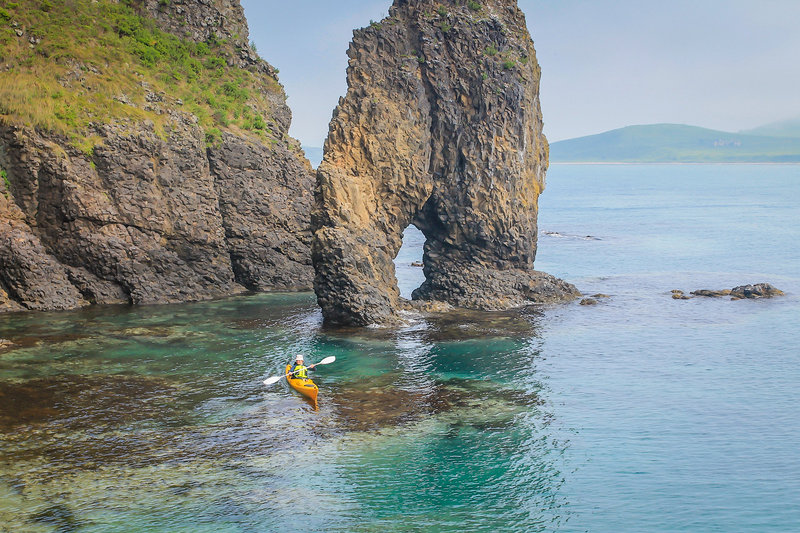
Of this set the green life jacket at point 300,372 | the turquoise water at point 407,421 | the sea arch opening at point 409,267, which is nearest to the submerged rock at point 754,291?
the turquoise water at point 407,421

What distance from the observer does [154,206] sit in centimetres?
5456

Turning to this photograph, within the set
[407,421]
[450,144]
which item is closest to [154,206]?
[450,144]

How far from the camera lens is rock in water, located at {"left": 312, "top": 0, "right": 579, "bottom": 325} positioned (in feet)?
171

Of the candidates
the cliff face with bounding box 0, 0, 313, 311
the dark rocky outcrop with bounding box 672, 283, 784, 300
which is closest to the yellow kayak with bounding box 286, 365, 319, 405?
the cliff face with bounding box 0, 0, 313, 311

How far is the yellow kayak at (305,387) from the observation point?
34.7 metres

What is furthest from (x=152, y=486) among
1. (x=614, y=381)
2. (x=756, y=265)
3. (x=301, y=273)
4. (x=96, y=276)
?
(x=756, y=265)

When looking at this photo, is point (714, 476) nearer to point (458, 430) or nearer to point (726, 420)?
point (726, 420)

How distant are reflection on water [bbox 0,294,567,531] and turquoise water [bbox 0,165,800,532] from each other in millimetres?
107

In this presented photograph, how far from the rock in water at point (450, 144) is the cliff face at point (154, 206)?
11.0 metres

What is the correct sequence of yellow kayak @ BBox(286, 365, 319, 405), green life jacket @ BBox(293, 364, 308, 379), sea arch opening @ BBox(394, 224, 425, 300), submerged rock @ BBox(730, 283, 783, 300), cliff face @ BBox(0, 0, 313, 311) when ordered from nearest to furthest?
yellow kayak @ BBox(286, 365, 319, 405) → green life jacket @ BBox(293, 364, 308, 379) → cliff face @ BBox(0, 0, 313, 311) → submerged rock @ BBox(730, 283, 783, 300) → sea arch opening @ BBox(394, 224, 425, 300)

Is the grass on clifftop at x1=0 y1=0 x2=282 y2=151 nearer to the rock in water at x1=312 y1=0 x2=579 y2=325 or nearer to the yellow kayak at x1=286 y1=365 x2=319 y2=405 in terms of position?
the rock in water at x1=312 y1=0 x2=579 y2=325

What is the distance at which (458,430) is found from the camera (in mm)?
32062

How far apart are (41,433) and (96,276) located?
78.6 ft

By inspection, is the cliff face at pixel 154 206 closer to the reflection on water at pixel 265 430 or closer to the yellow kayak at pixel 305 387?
the reflection on water at pixel 265 430
